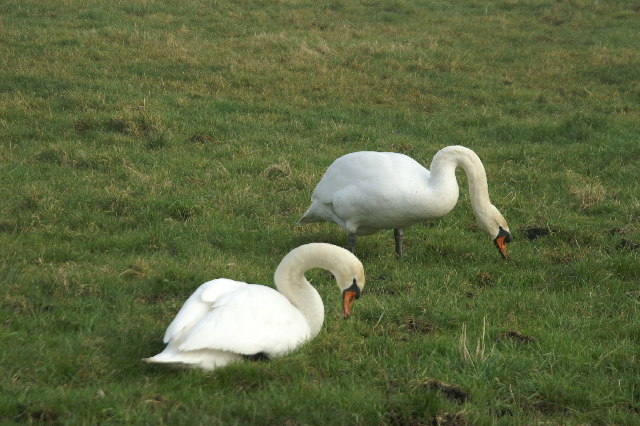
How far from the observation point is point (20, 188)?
8.96 m

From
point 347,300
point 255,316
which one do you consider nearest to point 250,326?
point 255,316

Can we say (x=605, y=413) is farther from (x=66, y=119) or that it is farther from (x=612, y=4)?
(x=612, y=4)

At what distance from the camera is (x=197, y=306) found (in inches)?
211

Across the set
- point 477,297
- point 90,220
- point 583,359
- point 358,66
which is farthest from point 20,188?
point 358,66

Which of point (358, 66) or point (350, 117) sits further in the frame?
point (358, 66)

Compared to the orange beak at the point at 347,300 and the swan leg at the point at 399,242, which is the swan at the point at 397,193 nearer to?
the swan leg at the point at 399,242

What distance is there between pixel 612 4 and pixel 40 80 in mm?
16195

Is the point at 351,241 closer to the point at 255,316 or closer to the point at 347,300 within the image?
the point at 347,300

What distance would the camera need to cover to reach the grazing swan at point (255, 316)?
196 inches

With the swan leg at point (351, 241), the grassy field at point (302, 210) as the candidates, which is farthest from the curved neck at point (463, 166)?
the swan leg at point (351, 241)

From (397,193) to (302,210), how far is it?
2021 millimetres

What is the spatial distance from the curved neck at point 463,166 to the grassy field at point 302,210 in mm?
576

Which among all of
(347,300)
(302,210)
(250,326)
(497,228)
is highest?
(250,326)

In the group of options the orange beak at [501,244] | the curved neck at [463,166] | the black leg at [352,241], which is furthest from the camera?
the black leg at [352,241]
